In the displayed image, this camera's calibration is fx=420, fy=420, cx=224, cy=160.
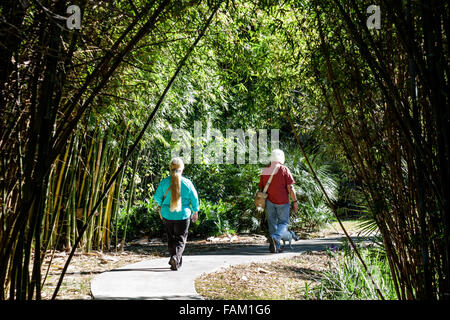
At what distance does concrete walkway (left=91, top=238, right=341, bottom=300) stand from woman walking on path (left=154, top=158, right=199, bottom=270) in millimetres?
283

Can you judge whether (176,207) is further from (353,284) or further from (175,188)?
(353,284)

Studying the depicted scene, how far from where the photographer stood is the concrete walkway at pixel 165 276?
4.05 meters

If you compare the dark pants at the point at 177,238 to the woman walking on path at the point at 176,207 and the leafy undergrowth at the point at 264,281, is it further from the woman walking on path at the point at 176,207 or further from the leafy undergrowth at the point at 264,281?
the leafy undergrowth at the point at 264,281

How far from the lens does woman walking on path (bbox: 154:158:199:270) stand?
5.16 meters

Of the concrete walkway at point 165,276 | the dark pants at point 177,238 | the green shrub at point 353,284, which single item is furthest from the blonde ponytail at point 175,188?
the green shrub at point 353,284

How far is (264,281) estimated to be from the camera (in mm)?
4824

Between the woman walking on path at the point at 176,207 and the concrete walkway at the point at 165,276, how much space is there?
283mm

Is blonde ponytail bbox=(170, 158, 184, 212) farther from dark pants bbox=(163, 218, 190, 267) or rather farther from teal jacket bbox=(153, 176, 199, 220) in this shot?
dark pants bbox=(163, 218, 190, 267)

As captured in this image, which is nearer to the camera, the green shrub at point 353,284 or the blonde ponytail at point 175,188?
the green shrub at point 353,284

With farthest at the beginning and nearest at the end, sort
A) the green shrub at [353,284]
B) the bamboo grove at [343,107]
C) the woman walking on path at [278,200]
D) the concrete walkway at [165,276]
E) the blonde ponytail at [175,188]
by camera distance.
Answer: the woman walking on path at [278,200]
the blonde ponytail at [175,188]
the concrete walkway at [165,276]
the green shrub at [353,284]
the bamboo grove at [343,107]

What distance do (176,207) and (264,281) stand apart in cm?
136

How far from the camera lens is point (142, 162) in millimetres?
10922
